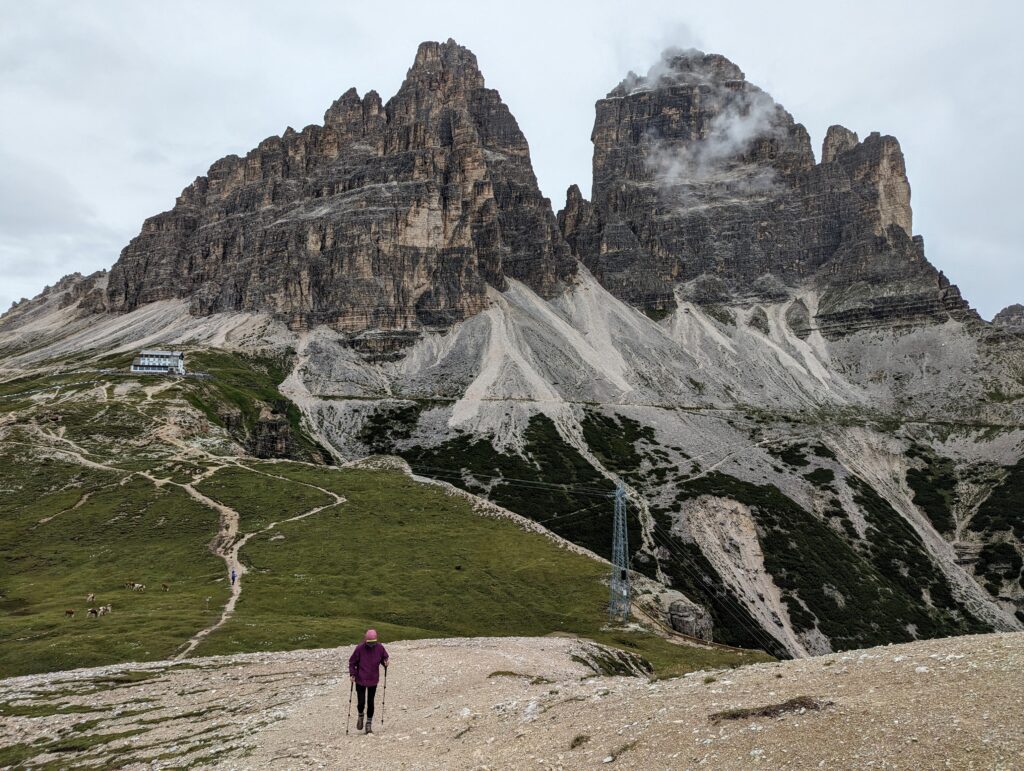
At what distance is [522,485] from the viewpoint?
152000 mm

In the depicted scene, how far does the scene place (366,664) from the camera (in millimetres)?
21844

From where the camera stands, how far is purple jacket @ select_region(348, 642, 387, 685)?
21.7 meters

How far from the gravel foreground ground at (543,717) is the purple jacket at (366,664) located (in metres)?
1.71

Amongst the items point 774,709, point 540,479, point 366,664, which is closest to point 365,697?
point 366,664

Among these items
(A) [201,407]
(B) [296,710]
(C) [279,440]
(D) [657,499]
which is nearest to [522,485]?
(D) [657,499]

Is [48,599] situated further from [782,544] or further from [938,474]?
[938,474]

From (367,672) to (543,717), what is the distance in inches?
232

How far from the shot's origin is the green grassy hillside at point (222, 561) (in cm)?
5012

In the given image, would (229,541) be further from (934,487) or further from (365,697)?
(934,487)

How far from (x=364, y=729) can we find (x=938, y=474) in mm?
191279

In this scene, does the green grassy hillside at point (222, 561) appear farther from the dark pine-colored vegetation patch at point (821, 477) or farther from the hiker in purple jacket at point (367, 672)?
the dark pine-colored vegetation patch at point (821, 477)

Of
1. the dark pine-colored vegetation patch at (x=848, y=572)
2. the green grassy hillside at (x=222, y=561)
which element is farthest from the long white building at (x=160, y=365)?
the dark pine-colored vegetation patch at (x=848, y=572)

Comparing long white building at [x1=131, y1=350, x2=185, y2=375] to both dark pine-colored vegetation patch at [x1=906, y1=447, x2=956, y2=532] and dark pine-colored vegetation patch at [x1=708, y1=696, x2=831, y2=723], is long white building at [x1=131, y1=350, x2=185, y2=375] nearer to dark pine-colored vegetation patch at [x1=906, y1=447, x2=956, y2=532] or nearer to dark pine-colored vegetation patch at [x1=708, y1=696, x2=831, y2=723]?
dark pine-colored vegetation patch at [x1=708, y1=696, x2=831, y2=723]

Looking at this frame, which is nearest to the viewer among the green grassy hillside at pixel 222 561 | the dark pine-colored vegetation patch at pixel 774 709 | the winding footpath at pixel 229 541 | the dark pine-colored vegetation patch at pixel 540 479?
the dark pine-colored vegetation patch at pixel 774 709
